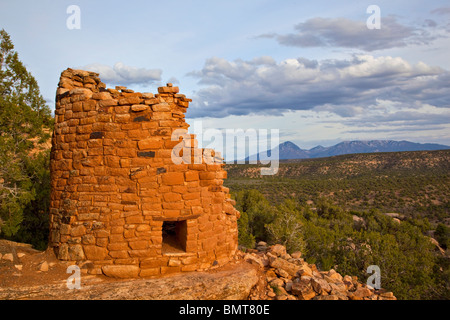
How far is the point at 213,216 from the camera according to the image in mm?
6047

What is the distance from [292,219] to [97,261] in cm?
936

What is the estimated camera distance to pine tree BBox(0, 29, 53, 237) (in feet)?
30.0

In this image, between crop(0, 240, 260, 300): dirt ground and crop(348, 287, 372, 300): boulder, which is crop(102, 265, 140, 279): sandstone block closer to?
crop(0, 240, 260, 300): dirt ground

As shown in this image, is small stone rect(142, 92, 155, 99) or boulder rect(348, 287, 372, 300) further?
boulder rect(348, 287, 372, 300)

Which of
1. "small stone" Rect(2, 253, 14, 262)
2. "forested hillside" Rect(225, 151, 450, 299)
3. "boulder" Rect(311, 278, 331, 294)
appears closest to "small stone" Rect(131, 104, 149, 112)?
"small stone" Rect(2, 253, 14, 262)

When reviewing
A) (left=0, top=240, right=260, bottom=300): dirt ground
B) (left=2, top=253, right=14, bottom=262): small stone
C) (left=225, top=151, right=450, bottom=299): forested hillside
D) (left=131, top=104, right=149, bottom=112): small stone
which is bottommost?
(left=225, top=151, right=450, bottom=299): forested hillside

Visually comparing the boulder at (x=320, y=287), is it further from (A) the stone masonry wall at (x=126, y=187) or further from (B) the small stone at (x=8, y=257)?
(B) the small stone at (x=8, y=257)

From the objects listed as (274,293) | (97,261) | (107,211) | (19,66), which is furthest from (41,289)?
(19,66)

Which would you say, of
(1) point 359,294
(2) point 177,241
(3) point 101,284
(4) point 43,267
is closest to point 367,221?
(1) point 359,294

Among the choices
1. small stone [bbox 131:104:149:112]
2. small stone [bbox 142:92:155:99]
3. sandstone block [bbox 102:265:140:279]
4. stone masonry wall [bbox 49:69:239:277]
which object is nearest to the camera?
sandstone block [bbox 102:265:140:279]

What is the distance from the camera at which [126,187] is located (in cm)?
541

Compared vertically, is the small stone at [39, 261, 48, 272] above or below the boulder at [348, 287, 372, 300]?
above

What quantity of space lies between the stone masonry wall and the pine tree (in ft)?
14.6

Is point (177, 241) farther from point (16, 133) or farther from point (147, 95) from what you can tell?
point (16, 133)
